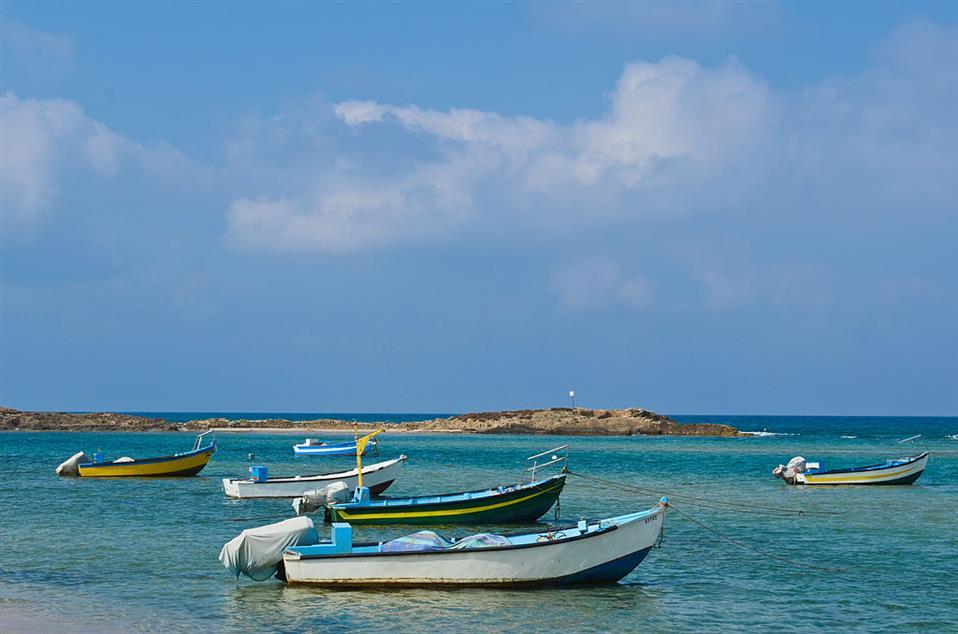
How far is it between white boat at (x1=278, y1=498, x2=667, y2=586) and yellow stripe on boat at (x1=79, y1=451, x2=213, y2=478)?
3193 centimetres

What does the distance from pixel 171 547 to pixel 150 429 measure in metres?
97.1

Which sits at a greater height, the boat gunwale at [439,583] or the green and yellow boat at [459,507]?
the green and yellow boat at [459,507]

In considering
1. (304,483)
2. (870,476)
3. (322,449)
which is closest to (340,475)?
(304,483)

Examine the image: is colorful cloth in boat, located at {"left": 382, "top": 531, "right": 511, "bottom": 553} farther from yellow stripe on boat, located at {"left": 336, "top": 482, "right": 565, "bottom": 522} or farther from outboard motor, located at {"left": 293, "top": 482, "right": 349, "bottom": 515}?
outboard motor, located at {"left": 293, "top": 482, "right": 349, "bottom": 515}

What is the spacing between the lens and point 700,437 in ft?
365

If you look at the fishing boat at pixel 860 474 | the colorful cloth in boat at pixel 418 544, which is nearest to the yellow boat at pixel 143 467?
the fishing boat at pixel 860 474

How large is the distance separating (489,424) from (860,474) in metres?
76.7

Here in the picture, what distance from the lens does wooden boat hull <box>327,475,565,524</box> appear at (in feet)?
92.9

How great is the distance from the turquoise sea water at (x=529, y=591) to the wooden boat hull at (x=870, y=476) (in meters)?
1.03

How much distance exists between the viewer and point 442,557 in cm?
2031

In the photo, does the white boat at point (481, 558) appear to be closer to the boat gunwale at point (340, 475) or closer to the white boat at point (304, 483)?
the boat gunwale at point (340, 475)

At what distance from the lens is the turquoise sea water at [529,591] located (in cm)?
1848

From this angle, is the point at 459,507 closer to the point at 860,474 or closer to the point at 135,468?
the point at 860,474

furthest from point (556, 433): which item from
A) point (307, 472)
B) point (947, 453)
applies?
point (307, 472)
